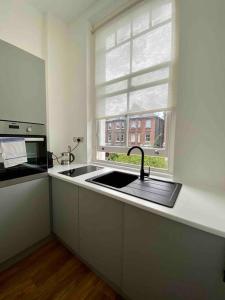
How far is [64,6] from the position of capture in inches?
70.4

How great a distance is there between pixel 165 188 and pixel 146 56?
1.41 m

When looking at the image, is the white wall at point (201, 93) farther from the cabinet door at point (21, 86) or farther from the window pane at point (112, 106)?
the cabinet door at point (21, 86)

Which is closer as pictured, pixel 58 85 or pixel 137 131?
pixel 137 131

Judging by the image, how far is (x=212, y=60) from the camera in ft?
3.59

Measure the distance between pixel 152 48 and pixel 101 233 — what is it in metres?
1.88

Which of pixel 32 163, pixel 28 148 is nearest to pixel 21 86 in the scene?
pixel 28 148

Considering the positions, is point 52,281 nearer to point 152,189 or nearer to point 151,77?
point 152,189

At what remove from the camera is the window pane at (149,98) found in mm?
1447

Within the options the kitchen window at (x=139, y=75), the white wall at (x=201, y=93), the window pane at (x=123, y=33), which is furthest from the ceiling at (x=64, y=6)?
the white wall at (x=201, y=93)

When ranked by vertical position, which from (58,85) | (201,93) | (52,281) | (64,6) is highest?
(64,6)

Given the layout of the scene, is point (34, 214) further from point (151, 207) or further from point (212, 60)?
point (212, 60)

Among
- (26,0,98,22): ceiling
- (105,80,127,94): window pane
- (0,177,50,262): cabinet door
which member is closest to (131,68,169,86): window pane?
(105,80,127,94): window pane

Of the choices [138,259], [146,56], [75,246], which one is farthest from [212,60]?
[75,246]

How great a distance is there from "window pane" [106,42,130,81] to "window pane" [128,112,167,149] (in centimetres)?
60
